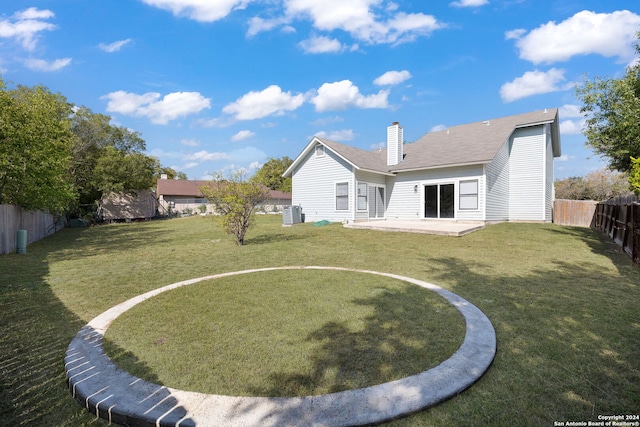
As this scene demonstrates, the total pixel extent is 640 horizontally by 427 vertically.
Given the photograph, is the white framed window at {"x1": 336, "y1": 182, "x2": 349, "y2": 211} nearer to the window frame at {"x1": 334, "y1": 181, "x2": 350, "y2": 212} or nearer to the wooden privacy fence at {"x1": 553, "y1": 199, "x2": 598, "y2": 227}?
the window frame at {"x1": 334, "y1": 181, "x2": 350, "y2": 212}

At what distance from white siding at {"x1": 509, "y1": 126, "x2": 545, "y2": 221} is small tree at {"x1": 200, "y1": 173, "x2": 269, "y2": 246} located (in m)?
14.4

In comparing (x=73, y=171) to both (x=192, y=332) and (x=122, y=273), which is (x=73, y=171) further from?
(x=192, y=332)

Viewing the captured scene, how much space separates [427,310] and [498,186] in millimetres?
14198

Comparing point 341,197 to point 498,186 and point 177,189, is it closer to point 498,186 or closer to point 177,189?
point 498,186

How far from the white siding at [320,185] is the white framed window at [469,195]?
5467mm

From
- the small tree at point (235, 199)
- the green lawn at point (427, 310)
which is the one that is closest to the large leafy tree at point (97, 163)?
the green lawn at point (427, 310)

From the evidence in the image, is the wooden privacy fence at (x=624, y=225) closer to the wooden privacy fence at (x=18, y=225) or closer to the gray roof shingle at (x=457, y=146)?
the gray roof shingle at (x=457, y=146)

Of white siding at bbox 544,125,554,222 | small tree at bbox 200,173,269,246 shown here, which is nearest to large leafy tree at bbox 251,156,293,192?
white siding at bbox 544,125,554,222

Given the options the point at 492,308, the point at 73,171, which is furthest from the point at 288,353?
the point at 73,171

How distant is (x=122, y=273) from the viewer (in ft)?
21.8

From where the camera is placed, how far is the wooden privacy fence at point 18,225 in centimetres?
975

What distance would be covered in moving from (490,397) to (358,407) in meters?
1.07

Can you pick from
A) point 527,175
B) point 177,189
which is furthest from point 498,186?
point 177,189

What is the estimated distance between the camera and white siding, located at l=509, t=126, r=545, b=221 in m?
16.0
